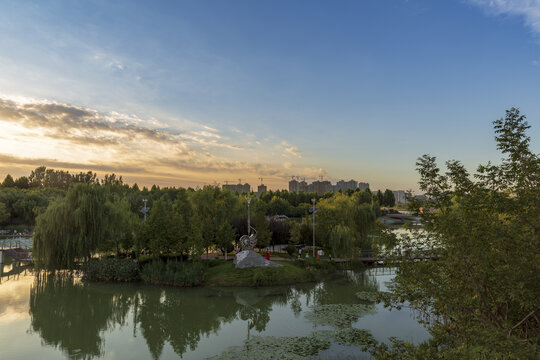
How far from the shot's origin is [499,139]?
6.91 metres

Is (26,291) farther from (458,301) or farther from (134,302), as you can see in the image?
(458,301)

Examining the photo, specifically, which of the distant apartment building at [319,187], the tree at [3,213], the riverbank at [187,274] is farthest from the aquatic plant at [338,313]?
the distant apartment building at [319,187]

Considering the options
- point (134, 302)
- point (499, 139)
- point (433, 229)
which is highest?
point (499, 139)

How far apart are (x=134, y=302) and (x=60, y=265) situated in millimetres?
9874

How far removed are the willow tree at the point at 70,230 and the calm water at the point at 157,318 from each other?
190 cm

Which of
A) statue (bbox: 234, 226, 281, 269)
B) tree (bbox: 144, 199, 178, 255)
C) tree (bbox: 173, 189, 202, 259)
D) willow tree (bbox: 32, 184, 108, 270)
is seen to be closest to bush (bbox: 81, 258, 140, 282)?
willow tree (bbox: 32, 184, 108, 270)

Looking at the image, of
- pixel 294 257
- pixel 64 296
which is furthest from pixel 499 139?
pixel 294 257

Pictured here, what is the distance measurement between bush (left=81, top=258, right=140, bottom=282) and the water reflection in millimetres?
966

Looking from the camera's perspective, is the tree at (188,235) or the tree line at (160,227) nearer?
the tree line at (160,227)

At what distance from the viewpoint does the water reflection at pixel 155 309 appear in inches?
627

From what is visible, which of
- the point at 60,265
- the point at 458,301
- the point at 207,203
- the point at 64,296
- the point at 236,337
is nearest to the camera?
the point at 458,301

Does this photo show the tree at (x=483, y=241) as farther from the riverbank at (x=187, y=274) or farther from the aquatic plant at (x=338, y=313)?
the riverbank at (x=187, y=274)

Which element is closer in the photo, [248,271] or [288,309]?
[288,309]

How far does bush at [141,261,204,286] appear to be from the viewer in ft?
84.2
